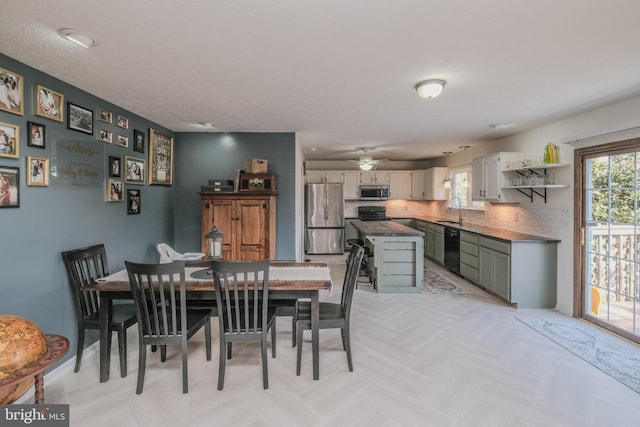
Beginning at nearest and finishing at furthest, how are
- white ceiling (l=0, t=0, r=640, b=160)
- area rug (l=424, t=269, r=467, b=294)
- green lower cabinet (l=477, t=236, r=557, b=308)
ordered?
white ceiling (l=0, t=0, r=640, b=160)
green lower cabinet (l=477, t=236, r=557, b=308)
area rug (l=424, t=269, r=467, b=294)

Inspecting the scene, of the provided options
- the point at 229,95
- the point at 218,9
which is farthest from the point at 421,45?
the point at 229,95

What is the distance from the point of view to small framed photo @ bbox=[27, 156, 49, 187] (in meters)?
2.30

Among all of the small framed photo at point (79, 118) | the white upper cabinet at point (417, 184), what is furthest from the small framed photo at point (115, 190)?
the white upper cabinet at point (417, 184)

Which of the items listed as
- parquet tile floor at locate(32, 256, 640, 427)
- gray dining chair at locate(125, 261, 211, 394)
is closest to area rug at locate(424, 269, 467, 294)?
parquet tile floor at locate(32, 256, 640, 427)

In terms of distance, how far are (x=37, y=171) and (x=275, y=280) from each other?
1.98 metres

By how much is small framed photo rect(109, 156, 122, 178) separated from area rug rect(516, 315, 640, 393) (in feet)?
15.5

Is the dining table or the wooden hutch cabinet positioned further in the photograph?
the wooden hutch cabinet

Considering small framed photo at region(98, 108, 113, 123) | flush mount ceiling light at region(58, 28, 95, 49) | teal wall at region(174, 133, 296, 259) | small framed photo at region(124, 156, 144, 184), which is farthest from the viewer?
teal wall at region(174, 133, 296, 259)

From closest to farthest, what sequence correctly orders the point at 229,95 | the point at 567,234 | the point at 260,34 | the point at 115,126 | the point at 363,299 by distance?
1. the point at 260,34
2. the point at 229,95
3. the point at 115,126
4. the point at 567,234
5. the point at 363,299

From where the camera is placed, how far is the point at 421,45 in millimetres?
1981

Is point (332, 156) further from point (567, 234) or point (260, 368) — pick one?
point (260, 368)

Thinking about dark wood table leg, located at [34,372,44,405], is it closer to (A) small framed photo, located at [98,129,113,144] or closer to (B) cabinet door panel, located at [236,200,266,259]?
(A) small framed photo, located at [98,129,113,144]

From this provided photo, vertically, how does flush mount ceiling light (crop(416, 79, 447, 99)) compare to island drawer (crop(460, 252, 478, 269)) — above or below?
above

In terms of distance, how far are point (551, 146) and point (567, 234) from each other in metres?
1.09
